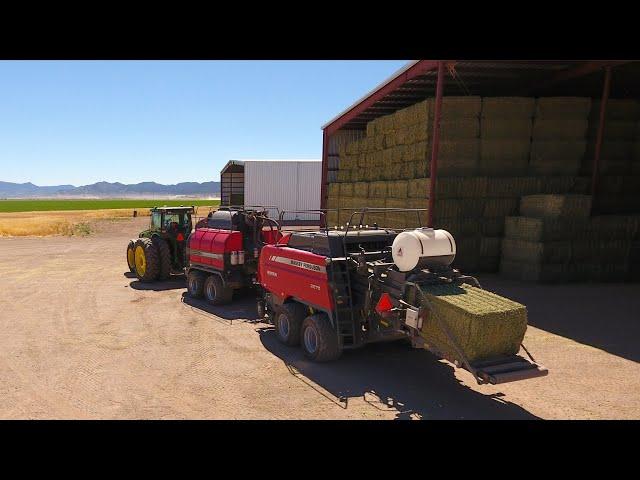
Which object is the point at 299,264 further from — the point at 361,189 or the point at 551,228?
the point at 361,189

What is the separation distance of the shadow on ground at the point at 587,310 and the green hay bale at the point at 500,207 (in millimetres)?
2175

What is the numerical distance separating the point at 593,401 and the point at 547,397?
23.3 inches

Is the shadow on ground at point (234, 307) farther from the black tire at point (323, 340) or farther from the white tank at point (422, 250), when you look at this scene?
the white tank at point (422, 250)

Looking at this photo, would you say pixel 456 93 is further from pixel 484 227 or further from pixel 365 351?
pixel 365 351

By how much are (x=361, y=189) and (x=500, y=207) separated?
650 centimetres

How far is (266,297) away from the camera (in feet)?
28.9

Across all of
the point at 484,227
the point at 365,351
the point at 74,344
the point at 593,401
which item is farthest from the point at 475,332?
the point at 484,227

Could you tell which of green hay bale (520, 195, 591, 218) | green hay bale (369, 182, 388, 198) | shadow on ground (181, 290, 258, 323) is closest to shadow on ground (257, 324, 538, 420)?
shadow on ground (181, 290, 258, 323)

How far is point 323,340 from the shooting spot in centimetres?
691

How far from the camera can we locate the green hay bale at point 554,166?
1480 cm

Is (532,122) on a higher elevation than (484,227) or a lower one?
higher

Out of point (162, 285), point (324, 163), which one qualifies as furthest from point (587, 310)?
point (324, 163)

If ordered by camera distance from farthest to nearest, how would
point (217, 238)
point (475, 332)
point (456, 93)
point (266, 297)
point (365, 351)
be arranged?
point (456, 93)
point (217, 238)
point (266, 297)
point (365, 351)
point (475, 332)

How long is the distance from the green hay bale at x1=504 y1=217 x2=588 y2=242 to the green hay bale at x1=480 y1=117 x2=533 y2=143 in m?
3.00
